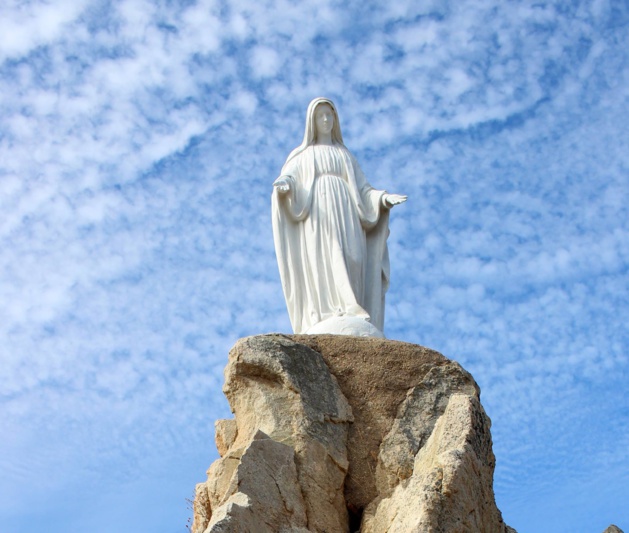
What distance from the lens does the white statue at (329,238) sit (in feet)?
35.1

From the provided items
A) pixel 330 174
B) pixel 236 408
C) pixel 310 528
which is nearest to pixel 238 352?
pixel 236 408

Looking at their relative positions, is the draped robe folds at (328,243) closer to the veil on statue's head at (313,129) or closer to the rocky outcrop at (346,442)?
the veil on statue's head at (313,129)

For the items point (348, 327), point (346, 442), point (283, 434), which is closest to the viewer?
point (283, 434)

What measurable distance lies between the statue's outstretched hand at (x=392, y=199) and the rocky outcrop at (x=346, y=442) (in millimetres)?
2379

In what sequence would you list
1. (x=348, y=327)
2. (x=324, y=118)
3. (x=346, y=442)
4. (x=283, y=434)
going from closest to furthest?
(x=283, y=434) → (x=346, y=442) → (x=348, y=327) → (x=324, y=118)

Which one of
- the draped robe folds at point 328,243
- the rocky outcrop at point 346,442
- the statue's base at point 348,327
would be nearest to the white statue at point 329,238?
the draped robe folds at point 328,243

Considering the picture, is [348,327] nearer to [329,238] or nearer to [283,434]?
[329,238]

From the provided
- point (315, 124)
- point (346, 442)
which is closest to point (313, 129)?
point (315, 124)

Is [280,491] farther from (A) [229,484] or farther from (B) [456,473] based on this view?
(B) [456,473]

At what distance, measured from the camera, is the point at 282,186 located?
10883 millimetres

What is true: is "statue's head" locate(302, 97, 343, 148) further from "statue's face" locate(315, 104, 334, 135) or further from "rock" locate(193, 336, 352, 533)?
"rock" locate(193, 336, 352, 533)

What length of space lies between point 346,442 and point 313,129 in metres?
4.50

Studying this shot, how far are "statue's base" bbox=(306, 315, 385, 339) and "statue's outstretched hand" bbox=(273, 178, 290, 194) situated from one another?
166cm

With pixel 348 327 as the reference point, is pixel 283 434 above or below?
below
